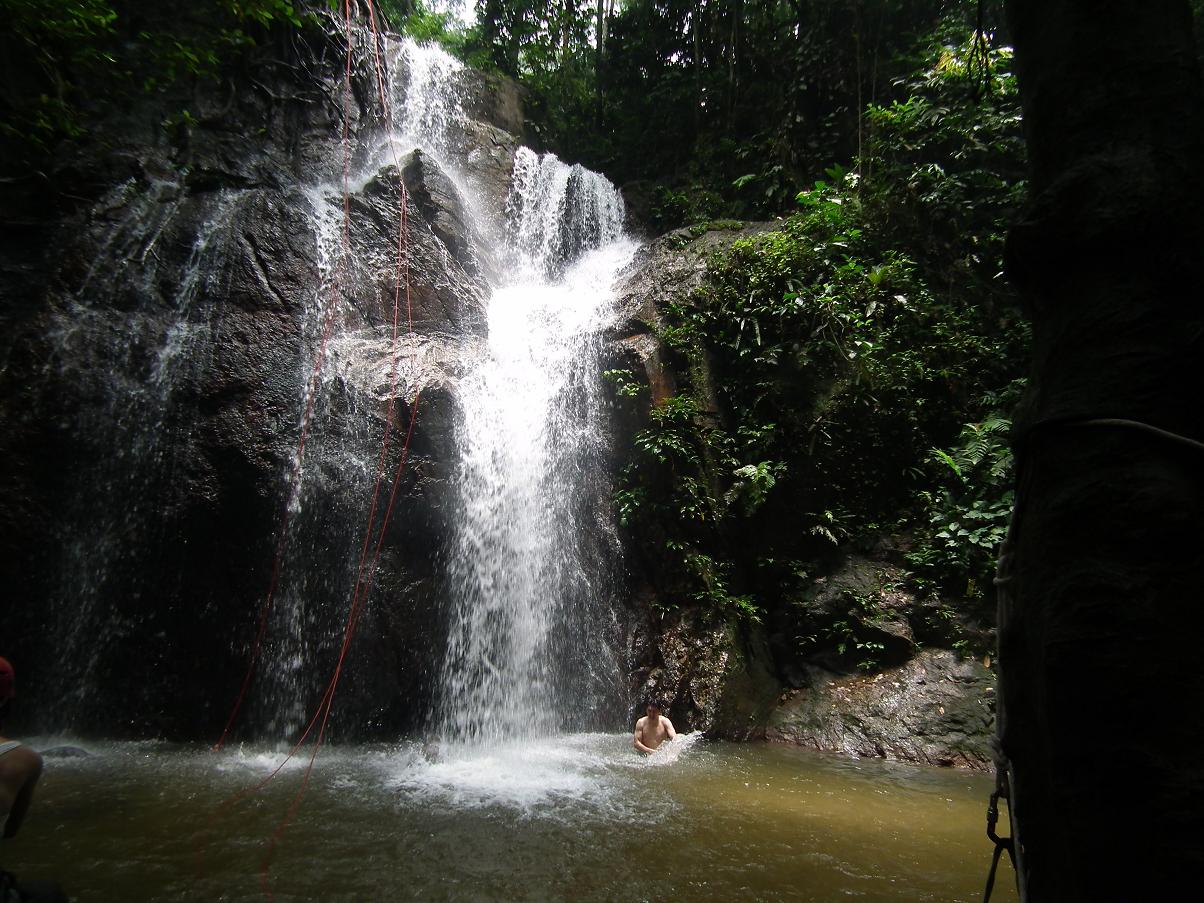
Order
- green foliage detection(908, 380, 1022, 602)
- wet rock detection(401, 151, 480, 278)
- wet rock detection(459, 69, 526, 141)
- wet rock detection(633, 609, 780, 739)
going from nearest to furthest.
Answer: wet rock detection(633, 609, 780, 739) → green foliage detection(908, 380, 1022, 602) → wet rock detection(401, 151, 480, 278) → wet rock detection(459, 69, 526, 141)

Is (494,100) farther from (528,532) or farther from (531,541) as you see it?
(531,541)

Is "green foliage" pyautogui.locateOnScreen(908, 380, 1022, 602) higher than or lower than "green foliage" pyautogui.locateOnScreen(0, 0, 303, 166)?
lower

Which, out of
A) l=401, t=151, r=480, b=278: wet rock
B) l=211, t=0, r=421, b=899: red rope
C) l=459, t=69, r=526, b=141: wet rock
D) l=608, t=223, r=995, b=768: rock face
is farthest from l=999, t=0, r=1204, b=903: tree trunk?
l=459, t=69, r=526, b=141: wet rock

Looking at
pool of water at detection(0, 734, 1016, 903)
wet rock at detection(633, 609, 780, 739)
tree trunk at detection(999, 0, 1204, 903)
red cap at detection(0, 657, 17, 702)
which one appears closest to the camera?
tree trunk at detection(999, 0, 1204, 903)

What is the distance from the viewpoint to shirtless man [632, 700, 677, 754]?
6715 mm

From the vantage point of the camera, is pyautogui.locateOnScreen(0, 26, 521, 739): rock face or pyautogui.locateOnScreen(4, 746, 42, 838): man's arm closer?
pyautogui.locateOnScreen(4, 746, 42, 838): man's arm

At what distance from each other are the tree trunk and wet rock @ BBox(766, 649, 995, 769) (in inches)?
252

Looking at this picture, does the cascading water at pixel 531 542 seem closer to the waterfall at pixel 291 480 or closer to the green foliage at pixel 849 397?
the waterfall at pixel 291 480

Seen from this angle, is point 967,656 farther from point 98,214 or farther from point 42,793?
point 98,214

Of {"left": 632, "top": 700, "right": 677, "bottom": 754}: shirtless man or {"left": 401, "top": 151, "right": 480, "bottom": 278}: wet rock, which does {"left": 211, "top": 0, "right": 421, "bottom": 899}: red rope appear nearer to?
{"left": 401, "top": 151, "right": 480, "bottom": 278}: wet rock

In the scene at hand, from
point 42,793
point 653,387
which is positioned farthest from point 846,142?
point 42,793

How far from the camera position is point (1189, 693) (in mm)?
977

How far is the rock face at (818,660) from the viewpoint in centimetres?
694

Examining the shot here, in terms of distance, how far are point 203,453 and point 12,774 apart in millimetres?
5146
